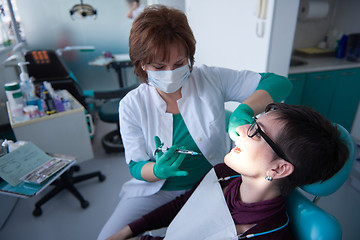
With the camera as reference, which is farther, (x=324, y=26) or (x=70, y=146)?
(x=324, y=26)

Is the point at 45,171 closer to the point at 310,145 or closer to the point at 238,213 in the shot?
the point at 238,213

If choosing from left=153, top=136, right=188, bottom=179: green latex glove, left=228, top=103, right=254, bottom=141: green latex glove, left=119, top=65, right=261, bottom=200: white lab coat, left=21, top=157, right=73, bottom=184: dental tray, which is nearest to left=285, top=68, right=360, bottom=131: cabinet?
left=119, top=65, right=261, bottom=200: white lab coat

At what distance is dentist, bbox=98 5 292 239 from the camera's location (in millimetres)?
964

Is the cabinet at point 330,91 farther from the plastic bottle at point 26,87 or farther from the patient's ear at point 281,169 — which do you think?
the plastic bottle at point 26,87

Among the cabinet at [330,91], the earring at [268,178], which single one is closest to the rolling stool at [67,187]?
the earring at [268,178]

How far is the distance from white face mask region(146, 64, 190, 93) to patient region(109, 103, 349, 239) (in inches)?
15.3

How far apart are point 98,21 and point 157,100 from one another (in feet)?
8.10

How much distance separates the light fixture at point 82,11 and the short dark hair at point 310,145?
9.38ft

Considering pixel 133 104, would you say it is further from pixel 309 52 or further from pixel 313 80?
pixel 309 52

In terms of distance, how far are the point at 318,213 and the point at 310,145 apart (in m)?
0.23

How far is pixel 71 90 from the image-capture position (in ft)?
8.11

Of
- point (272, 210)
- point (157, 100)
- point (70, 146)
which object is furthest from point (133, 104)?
point (70, 146)

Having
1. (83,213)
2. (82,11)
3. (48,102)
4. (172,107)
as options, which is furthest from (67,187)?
(82,11)

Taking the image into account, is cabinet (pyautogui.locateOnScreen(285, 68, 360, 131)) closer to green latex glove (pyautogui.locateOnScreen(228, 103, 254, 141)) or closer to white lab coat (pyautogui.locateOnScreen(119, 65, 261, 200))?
white lab coat (pyautogui.locateOnScreen(119, 65, 261, 200))
